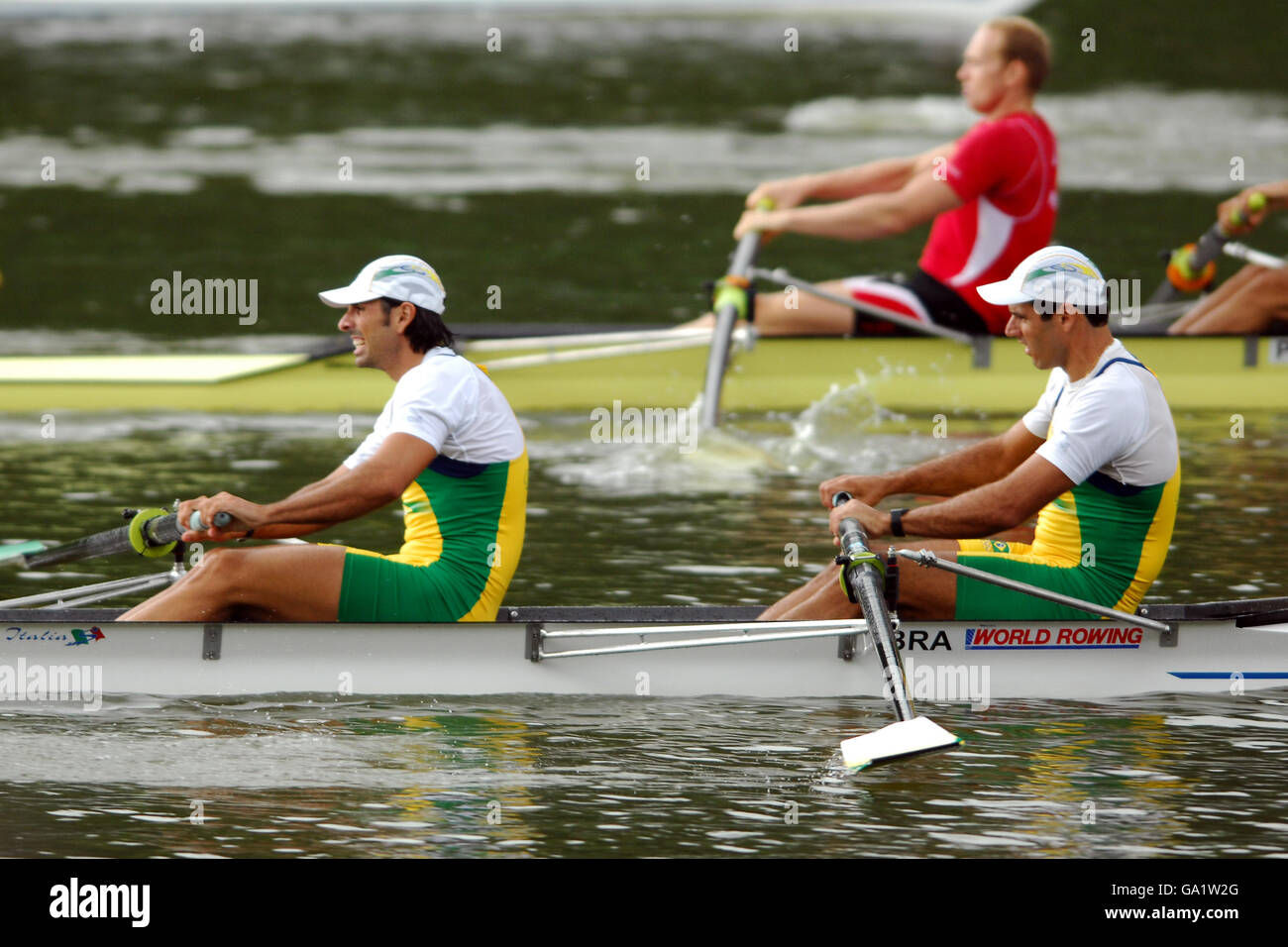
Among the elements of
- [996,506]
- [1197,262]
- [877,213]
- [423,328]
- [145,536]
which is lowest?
[145,536]

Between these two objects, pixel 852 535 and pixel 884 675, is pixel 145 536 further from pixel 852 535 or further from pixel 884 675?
pixel 884 675

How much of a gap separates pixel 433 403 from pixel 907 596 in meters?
1.58

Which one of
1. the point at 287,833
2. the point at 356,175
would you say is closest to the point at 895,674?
the point at 287,833

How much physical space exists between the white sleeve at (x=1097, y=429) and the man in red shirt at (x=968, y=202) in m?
5.46

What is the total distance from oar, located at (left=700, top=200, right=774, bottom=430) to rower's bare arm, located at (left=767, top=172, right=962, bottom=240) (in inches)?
6.5

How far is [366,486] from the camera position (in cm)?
646

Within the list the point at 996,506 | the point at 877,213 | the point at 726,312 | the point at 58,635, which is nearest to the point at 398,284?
the point at 58,635

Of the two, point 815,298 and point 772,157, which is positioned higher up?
point 772,157

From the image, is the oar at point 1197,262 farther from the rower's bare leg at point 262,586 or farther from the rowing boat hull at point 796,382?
the rower's bare leg at point 262,586

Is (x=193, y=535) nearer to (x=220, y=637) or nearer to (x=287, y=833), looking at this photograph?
(x=220, y=637)

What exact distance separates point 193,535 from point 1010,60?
22.3 ft

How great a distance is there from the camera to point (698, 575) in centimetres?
936

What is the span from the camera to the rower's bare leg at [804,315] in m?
12.9
